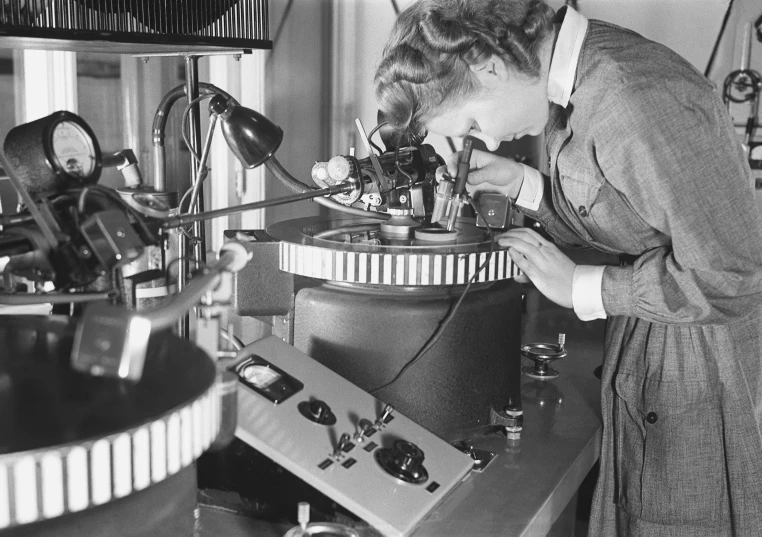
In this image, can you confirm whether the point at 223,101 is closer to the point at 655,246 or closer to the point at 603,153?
the point at 603,153

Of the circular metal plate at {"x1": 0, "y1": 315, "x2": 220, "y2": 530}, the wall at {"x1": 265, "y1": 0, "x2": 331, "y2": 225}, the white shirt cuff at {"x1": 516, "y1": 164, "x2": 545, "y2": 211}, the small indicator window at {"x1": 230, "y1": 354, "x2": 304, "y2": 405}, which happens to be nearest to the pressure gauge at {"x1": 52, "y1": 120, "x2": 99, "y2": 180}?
the circular metal plate at {"x1": 0, "y1": 315, "x2": 220, "y2": 530}

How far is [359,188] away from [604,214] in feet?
1.08

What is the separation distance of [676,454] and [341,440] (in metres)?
0.54

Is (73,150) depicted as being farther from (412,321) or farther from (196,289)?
(412,321)

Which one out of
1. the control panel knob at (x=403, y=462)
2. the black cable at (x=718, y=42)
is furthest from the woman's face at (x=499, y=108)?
the black cable at (x=718, y=42)

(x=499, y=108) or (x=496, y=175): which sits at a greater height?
(x=499, y=108)

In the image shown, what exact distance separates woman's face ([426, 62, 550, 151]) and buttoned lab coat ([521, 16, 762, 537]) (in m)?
0.05

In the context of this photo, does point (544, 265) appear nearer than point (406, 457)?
No

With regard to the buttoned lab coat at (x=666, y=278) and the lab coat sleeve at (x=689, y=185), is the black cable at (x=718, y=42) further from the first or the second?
the lab coat sleeve at (x=689, y=185)

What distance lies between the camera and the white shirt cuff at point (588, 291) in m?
1.13

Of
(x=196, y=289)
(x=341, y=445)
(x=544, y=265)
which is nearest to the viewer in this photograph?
(x=196, y=289)

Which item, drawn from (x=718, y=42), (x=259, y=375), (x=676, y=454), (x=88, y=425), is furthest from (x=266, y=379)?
(x=718, y=42)

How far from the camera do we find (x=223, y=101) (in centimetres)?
99

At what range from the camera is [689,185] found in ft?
3.25
